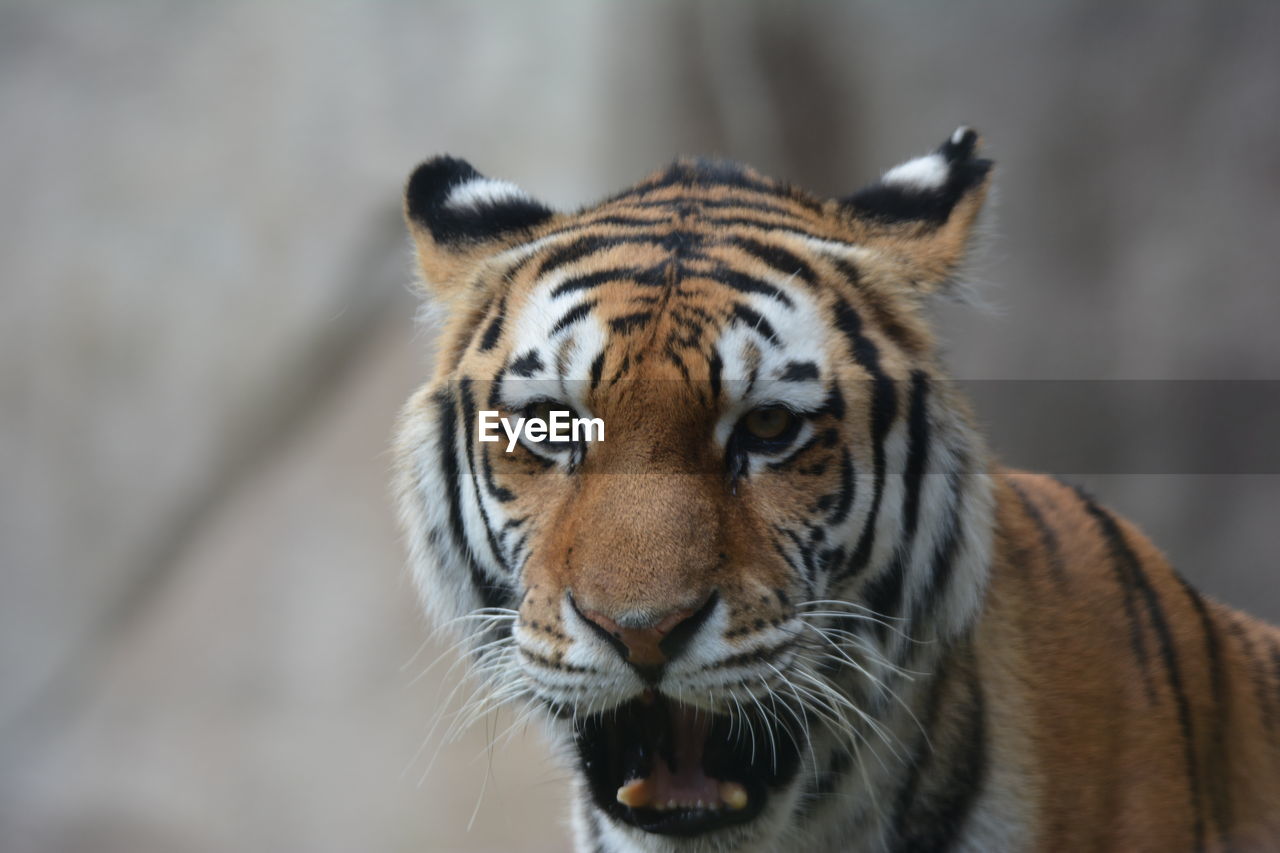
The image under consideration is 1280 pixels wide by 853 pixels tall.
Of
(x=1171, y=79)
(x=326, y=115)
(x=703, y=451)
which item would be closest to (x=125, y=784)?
(x=326, y=115)

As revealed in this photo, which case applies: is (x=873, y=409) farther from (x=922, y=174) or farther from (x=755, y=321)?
(x=922, y=174)

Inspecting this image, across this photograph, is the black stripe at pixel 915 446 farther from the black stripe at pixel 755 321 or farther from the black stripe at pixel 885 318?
the black stripe at pixel 755 321

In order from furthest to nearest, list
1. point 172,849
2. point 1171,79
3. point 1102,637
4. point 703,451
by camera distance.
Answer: point 172,849 < point 1171,79 < point 1102,637 < point 703,451

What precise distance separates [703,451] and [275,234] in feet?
6.18

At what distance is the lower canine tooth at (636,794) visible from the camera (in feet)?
3.73

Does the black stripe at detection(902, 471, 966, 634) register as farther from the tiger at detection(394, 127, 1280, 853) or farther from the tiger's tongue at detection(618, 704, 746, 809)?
the tiger's tongue at detection(618, 704, 746, 809)

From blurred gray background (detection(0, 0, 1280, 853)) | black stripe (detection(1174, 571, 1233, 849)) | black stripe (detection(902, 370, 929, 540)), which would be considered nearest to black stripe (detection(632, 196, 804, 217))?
black stripe (detection(902, 370, 929, 540))

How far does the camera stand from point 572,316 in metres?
1.21

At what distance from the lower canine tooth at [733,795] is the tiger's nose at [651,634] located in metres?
0.20

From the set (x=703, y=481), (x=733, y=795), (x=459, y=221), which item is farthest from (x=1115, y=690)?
(x=459, y=221)

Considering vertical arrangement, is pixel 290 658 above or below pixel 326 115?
below

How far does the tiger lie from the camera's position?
3.57 feet

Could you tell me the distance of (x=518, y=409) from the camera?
1210 mm

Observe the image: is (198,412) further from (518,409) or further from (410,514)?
(518,409)
